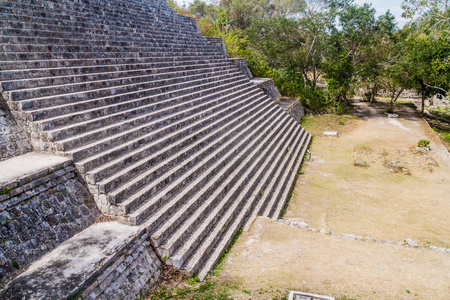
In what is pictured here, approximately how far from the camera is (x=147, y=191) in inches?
208

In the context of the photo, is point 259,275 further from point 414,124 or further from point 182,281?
point 414,124

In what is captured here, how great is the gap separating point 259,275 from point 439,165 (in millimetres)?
11028

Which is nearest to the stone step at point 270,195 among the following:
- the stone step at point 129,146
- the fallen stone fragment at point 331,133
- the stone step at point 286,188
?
the stone step at point 286,188

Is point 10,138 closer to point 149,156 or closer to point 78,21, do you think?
point 149,156

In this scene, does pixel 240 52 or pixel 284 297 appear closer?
pixel 284 297

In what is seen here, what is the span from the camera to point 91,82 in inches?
267

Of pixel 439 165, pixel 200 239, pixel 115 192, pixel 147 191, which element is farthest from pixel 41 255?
pixel 439 165

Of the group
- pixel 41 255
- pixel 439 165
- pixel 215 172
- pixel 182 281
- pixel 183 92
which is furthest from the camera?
pixel 439 165

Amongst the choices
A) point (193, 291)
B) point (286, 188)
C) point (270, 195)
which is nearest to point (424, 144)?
point (286, 188)

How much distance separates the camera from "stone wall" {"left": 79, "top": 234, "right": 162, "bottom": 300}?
3.66 meters

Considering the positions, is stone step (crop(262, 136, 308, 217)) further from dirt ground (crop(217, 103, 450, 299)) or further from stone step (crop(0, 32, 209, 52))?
stone step (crop(0, 32, 209, 52))

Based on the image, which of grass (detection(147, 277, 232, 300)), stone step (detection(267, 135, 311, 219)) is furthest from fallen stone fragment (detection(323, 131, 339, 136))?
grass (detection(147, 277, 232, 300))

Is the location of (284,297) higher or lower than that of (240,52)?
lower

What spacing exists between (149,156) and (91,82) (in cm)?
248
